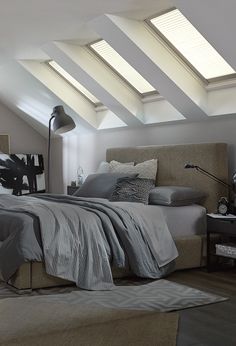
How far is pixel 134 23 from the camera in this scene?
4984 mm

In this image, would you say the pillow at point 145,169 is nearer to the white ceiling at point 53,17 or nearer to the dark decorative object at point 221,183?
the dark decorative object at point 221,183

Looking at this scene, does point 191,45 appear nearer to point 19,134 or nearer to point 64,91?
point 64,91

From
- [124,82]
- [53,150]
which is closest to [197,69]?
[124,82]

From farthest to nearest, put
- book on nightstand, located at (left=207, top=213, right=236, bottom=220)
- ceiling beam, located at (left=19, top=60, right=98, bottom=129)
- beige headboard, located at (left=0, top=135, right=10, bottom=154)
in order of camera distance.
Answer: beige headboard, located at (left=0, top=135, right=10, bottom=154), ceiling beam, located at (left=19, top=60, right=98, bottom=129), book on nightstand, located at (left=207, top=213, right=236, bottom=220)

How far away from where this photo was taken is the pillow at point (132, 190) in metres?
4.98

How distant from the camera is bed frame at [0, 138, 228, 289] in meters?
3.97

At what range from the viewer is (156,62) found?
16.7 ft

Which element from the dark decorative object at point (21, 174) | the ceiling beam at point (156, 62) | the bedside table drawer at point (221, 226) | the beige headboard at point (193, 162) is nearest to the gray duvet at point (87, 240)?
the bedside table drawer at point (221, 226)

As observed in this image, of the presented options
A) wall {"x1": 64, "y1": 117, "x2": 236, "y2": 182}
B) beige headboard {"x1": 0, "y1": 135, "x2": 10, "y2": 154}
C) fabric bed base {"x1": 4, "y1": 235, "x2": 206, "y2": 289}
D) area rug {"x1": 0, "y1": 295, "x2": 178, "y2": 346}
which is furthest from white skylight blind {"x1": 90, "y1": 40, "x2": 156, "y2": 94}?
area rug {"x1": 0, "y1": 295, "x2": 178, "y2": 346}

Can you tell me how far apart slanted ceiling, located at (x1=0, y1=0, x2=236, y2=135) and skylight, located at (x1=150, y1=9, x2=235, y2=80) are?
92mm

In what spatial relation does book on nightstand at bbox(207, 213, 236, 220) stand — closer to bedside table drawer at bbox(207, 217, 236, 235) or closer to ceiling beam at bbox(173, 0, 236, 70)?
bedside table drawer at bbox(207, 217, 236, 235)

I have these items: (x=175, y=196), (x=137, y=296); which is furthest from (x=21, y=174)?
(x=137, y=296)

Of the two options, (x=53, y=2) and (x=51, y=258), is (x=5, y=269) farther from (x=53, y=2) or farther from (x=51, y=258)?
(x=53, y=2)

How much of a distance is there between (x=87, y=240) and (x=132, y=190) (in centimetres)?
110
